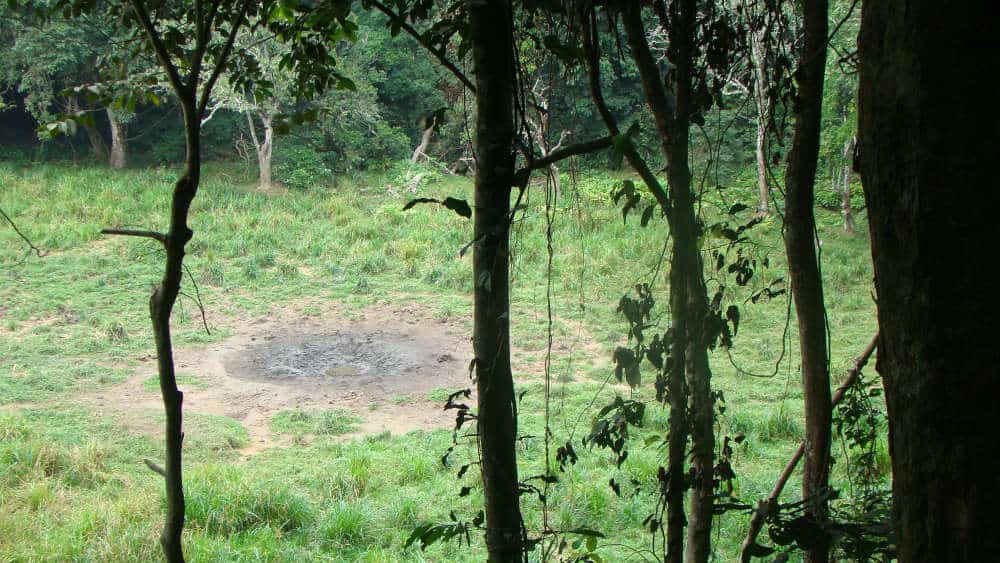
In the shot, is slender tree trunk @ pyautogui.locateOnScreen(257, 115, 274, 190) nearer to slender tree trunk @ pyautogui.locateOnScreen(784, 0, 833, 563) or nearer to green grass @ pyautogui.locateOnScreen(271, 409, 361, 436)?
green grass @ pyautogui.locateOnScreen(271, 409, 361, 436)

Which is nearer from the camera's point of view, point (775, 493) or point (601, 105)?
point (601, 105)

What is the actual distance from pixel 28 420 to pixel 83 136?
44.3 feet

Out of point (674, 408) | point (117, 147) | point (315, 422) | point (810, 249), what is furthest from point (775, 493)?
point (117, 147)

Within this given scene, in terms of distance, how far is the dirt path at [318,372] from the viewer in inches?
275

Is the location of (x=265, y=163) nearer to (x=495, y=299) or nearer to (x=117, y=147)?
(x=117, y=147)

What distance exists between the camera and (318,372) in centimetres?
810

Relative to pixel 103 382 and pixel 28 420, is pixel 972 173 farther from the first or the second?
pixel 103 382

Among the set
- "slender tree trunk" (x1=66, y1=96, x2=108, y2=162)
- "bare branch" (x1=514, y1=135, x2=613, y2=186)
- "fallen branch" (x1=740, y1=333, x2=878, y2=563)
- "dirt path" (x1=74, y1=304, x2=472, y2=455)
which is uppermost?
"slender tree trunk" (x1=66, y1=96, x2=108, y2=162)

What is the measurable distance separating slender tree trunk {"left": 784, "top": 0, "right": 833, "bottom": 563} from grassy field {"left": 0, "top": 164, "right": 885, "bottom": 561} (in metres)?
0.28

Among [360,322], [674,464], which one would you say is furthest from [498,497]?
[360,322]

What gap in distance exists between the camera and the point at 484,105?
1.49 metres

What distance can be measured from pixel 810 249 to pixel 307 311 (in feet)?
27.4

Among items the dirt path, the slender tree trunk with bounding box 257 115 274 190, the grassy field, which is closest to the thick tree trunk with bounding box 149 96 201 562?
the grassy field

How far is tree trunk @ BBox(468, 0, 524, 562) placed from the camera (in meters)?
1.48
